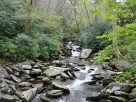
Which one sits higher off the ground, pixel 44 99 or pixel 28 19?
pixel 28 19

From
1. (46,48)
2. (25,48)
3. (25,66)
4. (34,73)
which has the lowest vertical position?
(34,73)

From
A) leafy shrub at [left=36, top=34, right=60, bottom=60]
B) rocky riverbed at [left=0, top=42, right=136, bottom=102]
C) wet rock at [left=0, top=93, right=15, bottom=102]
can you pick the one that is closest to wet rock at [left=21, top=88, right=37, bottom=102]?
rocky riverbed at [left=0, top=42, right=136, bottom=102]

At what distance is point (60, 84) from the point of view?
11492 millimetres

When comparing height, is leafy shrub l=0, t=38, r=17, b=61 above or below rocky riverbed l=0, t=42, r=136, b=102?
above

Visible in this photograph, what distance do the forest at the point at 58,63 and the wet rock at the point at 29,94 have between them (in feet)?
0.06

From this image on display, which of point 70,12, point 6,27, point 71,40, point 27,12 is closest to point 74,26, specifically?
point 70,12

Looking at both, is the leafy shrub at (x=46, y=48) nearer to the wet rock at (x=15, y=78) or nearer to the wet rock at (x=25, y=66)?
the wet rock at (x=25, y=66)

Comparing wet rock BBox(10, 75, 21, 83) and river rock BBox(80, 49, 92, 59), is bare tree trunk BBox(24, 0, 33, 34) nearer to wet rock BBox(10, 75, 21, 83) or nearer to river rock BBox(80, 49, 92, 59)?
wet rock BBox(10, 75, 21, 83)

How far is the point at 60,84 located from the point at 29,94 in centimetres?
233

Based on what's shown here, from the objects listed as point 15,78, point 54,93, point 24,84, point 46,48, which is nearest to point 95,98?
point 54,93

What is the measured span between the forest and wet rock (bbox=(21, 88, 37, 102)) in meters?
0.02

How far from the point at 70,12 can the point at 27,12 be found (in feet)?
65.3

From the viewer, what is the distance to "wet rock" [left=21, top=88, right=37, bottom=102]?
30.2ft

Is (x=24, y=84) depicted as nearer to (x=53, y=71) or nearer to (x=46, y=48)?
(x=53, y=71)
